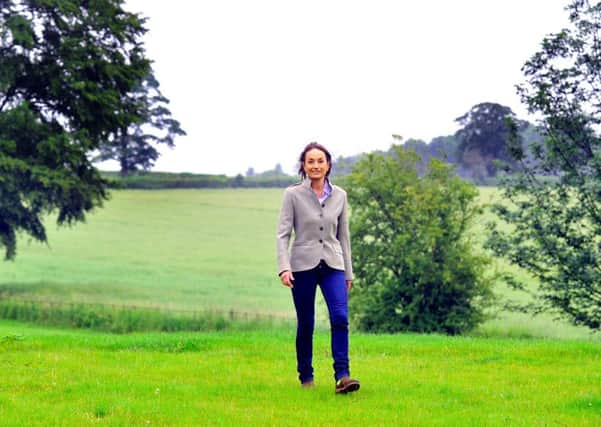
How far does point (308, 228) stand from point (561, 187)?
56.8 ft

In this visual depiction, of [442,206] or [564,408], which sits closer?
[564,408]

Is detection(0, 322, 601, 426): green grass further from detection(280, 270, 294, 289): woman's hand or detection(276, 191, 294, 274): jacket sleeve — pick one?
detection(276, 191, 294, 274): jacket sleeve

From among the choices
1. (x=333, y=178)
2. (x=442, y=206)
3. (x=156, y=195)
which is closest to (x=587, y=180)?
(x=442, y=206)

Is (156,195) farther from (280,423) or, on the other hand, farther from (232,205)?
(280,423)

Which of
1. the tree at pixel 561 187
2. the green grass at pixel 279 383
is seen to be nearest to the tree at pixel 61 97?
the tree at pixel 561 187

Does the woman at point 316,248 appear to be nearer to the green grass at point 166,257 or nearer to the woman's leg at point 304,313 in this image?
the woman's leg at point 304,313

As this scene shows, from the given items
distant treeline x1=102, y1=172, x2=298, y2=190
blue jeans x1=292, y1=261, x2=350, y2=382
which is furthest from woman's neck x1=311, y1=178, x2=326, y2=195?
distant treeline x1=102, y1=172, x2=298, y2=190

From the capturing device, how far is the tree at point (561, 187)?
2403 cm

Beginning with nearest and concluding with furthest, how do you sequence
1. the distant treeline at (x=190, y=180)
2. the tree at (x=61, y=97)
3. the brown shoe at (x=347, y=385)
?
the brown shoe at (x=347, y=385), the tree at (x=61, y=97), the distant treeline at (x=190, y=180)

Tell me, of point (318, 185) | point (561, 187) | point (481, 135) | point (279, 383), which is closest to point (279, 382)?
point (279, 383)

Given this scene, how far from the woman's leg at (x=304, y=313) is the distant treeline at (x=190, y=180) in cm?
6181

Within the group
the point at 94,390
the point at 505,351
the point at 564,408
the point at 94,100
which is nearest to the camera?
the point at 564,408

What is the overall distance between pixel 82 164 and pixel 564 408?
29.6 metres

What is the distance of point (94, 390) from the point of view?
901cm
